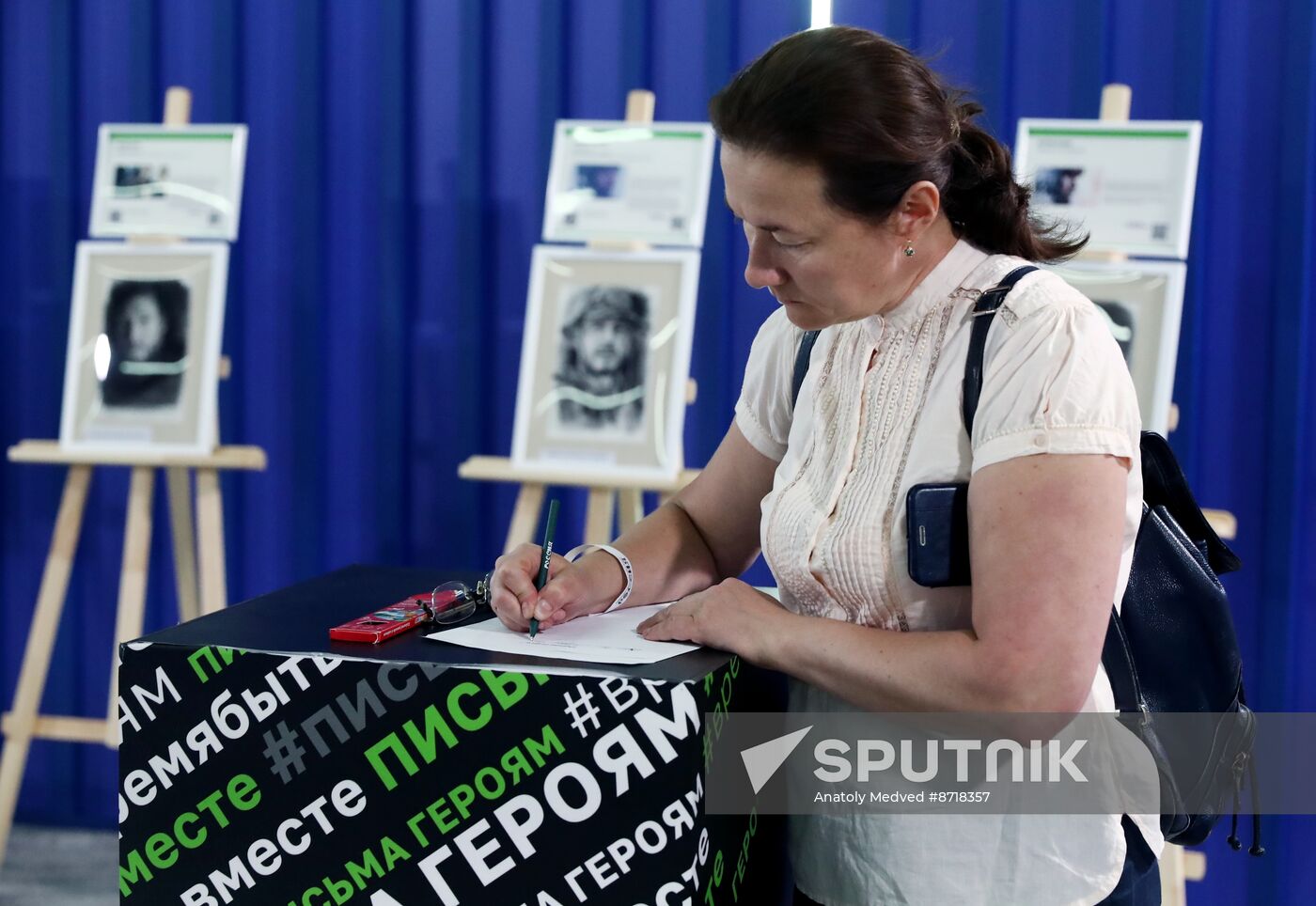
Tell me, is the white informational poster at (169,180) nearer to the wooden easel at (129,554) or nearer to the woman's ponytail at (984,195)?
the wooden easel at (129,554)

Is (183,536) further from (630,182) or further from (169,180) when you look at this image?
(630,182)

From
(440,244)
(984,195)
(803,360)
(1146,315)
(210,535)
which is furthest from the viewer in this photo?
(440,244)

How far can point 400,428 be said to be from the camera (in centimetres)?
314

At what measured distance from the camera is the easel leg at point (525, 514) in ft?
8.57

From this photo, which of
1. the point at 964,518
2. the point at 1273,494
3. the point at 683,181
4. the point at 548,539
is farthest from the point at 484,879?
the point at 1273,494

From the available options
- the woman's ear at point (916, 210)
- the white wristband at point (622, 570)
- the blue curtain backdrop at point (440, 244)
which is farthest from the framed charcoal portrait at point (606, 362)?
the woman's ear at point (916, 210)

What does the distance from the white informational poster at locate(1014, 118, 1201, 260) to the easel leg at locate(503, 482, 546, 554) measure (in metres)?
1.06

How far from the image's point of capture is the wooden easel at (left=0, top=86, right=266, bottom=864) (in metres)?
2.83

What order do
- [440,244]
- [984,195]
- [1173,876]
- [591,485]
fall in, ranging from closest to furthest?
[984,195], [1173,876], [591,485], [440,244]

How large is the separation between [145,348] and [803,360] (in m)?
2.01

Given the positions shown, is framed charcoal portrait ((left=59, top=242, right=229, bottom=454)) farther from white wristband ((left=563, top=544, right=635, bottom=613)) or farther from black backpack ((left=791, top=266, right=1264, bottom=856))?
black backpack ((left=791, top=266, right=1264, bottom=856))

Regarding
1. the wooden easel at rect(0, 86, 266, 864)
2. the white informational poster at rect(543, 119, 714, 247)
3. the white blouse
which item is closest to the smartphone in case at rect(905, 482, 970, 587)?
the white blouse

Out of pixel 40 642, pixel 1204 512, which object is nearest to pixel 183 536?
pixel 40 642

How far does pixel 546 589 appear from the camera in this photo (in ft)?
4.13
